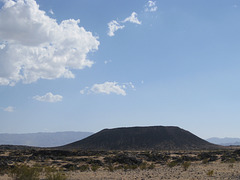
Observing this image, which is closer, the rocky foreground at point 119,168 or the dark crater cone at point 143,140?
the rocky foreground at point 119,168

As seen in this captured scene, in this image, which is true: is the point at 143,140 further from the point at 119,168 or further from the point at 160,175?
the point at 160,175

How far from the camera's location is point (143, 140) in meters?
119

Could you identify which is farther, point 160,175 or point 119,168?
point 119,168

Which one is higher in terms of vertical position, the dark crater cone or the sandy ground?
the dark crater cone

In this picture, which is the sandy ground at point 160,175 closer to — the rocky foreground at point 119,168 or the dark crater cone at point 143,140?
the rocky foreground at point 119,168

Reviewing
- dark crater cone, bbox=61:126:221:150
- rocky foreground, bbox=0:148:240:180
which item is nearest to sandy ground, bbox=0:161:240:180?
rocky foreground, bbox=0:148:240:180

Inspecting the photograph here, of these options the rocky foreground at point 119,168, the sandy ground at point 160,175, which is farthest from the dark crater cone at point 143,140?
the sandy ground at point 160,175

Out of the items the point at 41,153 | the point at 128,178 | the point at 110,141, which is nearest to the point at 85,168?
the point at 128,178

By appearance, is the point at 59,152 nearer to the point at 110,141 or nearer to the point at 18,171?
the point at 18,171

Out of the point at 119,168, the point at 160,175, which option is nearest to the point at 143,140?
the point at 119,168

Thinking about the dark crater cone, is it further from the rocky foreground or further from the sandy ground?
the sandy ground

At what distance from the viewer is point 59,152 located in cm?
5100

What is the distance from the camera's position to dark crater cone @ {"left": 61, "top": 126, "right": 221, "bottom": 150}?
109625 millimetres

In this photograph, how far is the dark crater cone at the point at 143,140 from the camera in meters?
110
